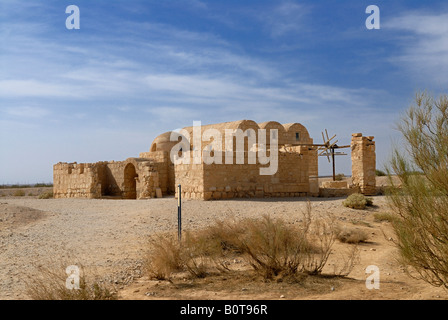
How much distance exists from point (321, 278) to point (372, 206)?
8.02 metres

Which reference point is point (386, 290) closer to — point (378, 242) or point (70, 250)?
point (378, 242)

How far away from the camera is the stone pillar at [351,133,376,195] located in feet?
54.8

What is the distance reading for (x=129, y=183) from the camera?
865 inches

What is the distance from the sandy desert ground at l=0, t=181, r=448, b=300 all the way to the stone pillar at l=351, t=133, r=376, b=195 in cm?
306

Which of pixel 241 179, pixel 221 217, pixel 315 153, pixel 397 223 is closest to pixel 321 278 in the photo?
pixel 397 223

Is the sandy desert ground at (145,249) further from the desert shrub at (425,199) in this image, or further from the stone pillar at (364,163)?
the stone pillar at (364,163)

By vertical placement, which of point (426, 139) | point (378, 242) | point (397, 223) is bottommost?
point (378, 242)

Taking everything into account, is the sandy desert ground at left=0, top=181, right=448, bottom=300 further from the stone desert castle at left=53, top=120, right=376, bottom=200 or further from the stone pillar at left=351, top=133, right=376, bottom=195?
the stone pillar at left=351, top=133, right=376, bottom=195

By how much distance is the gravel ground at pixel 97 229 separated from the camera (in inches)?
253

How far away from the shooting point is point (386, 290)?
17.3 ft

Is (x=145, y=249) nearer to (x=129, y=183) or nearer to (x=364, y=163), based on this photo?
(x=364, y=163)

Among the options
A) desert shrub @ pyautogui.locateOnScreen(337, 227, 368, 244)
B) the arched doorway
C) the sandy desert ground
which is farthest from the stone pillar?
the arched doorway

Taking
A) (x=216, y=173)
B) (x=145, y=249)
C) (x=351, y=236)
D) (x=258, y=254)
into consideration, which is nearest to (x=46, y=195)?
(x=216, y=173)

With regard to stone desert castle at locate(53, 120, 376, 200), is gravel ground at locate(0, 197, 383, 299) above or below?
below
